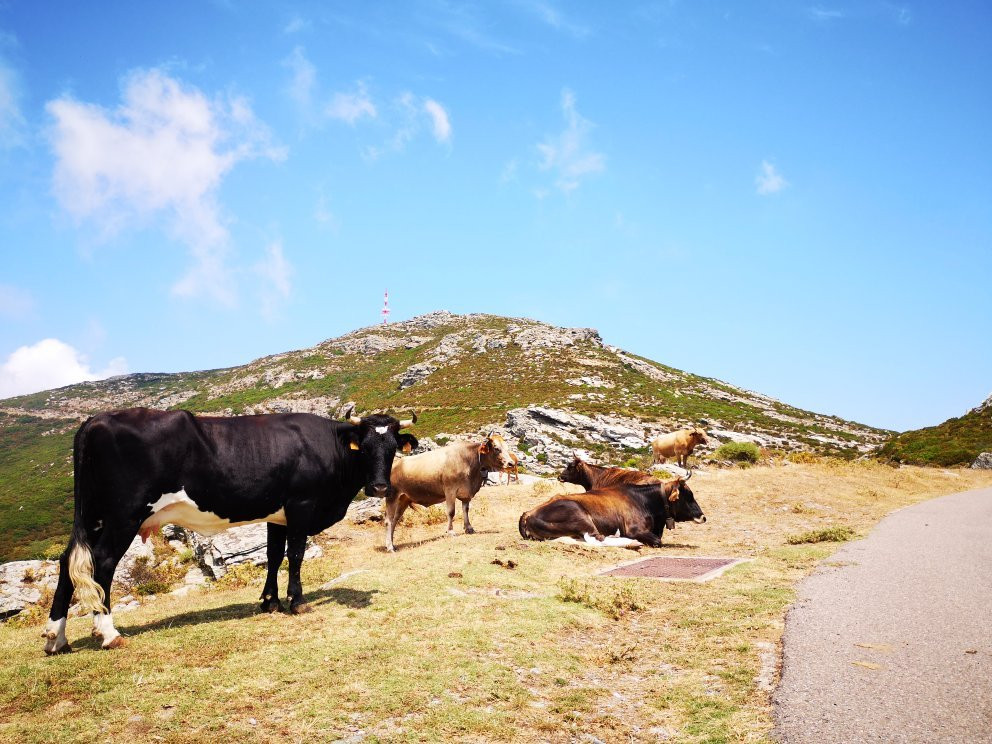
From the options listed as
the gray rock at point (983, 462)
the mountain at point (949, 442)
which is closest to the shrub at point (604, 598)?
the gray rock at point (983, 462)

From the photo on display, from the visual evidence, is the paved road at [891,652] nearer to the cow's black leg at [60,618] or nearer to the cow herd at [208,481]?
the cow herd at [208,481]

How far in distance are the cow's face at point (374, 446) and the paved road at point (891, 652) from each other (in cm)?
580

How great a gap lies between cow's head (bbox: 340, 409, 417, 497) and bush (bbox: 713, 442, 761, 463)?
3051 centimetres

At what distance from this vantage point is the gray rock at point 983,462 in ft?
116

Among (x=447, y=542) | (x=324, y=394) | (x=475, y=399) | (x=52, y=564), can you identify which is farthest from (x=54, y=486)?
(x=447, y=542)

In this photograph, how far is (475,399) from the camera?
70.9m

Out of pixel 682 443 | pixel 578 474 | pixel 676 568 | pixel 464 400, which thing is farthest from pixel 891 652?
pixel 464 400

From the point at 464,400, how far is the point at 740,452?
40.2m

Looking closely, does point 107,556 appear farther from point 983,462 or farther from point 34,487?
point 34,487

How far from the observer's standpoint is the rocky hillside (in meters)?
52.1

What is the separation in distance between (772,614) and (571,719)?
408 cm

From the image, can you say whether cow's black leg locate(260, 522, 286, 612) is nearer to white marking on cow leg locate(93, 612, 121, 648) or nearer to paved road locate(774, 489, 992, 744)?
white marking on cow leg locate(93, 612, 121, 648)

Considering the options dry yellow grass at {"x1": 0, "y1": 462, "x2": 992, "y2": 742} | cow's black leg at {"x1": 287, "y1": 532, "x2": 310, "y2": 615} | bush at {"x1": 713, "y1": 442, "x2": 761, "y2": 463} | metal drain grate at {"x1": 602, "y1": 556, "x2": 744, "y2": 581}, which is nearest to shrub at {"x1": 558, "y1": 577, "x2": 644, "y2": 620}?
dry yellow grass at {"x1": 0, "y1": 462, "x2": 992, "y2": 742}

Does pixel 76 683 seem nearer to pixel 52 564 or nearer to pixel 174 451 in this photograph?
pixel 174 451
